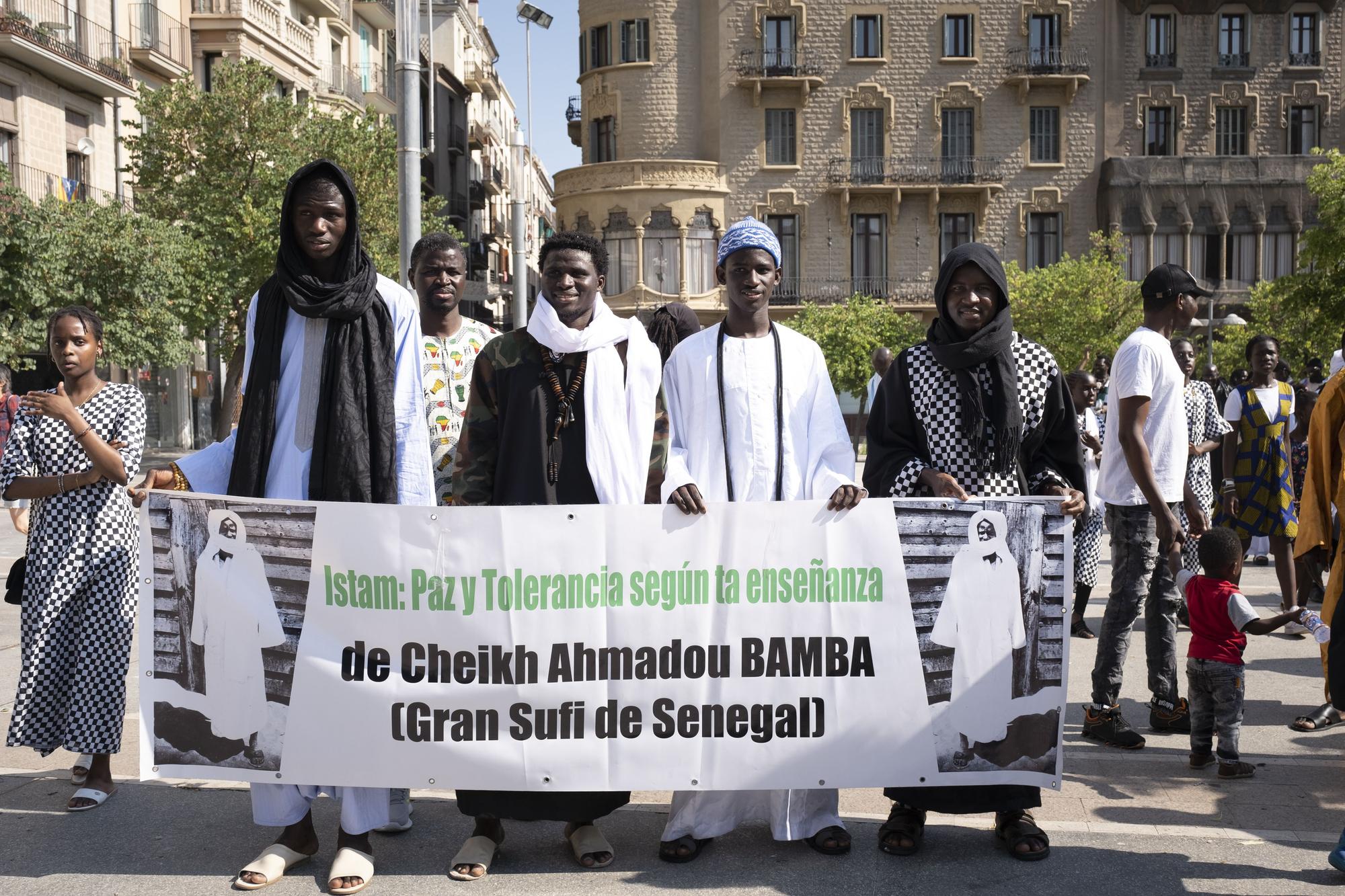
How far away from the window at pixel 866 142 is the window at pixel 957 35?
10.2 ft

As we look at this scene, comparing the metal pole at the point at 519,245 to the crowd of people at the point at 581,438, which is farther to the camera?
the metal pole at the point at 519,245

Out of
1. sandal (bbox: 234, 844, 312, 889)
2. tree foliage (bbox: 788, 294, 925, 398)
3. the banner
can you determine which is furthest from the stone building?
sandal (bbox: 234, 844, 312, 889)

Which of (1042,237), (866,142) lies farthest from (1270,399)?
(1042,237)

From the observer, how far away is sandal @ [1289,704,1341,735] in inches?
249

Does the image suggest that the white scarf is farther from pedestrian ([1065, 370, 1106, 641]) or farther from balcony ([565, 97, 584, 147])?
balcony ([565, 97, 584, 147])

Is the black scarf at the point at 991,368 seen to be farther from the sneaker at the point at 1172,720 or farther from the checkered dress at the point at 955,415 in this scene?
the sneaker at the point at 1172,720

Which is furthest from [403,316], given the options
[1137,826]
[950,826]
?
[1137,826]

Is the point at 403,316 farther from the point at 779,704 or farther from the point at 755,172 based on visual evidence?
the point at 755,172

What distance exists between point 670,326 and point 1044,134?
135 ft

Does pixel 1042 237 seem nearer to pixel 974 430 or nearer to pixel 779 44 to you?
pixel 779 44

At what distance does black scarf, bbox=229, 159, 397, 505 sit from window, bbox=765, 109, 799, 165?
41490 mm

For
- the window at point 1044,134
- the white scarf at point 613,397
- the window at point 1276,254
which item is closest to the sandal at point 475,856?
the white scarf at point 613,397

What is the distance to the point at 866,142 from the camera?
45062mm

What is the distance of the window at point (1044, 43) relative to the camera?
44656 millimetres
